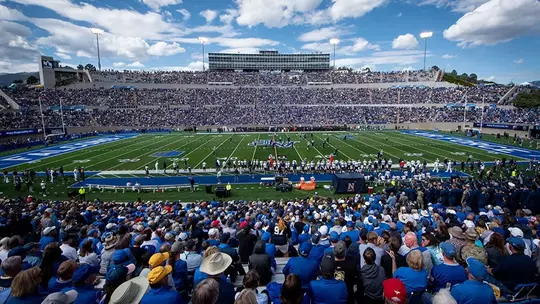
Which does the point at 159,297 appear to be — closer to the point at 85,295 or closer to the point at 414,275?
the point at 85,295

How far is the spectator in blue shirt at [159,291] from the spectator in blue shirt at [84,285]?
75 centimetres

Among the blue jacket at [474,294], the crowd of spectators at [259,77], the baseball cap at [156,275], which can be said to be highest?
the crowd of spectators at [259,77]

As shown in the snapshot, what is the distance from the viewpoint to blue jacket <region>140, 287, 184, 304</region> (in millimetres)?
3087

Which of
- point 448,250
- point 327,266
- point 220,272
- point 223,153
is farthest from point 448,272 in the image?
point 223,153

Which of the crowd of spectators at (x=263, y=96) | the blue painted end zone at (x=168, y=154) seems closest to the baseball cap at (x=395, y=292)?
the blue painted end zone at (x=168, y=154)

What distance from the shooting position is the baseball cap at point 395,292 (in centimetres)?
311

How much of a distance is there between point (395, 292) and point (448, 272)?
52.5 inches

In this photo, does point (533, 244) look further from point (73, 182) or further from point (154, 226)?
point (73, 182)

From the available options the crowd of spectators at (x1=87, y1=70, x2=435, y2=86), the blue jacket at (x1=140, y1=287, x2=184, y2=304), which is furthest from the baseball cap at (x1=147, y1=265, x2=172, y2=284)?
the crowd of spectators at (x1=87, y1=70, x2=435, y2=86)

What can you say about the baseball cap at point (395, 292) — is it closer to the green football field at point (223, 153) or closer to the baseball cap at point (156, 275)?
the baseball cap at point (156, 275)

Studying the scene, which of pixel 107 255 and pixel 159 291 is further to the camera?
pixel 107 255

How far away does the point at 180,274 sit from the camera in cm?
443

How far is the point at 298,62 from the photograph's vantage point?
10338cm

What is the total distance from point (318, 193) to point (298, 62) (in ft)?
299
